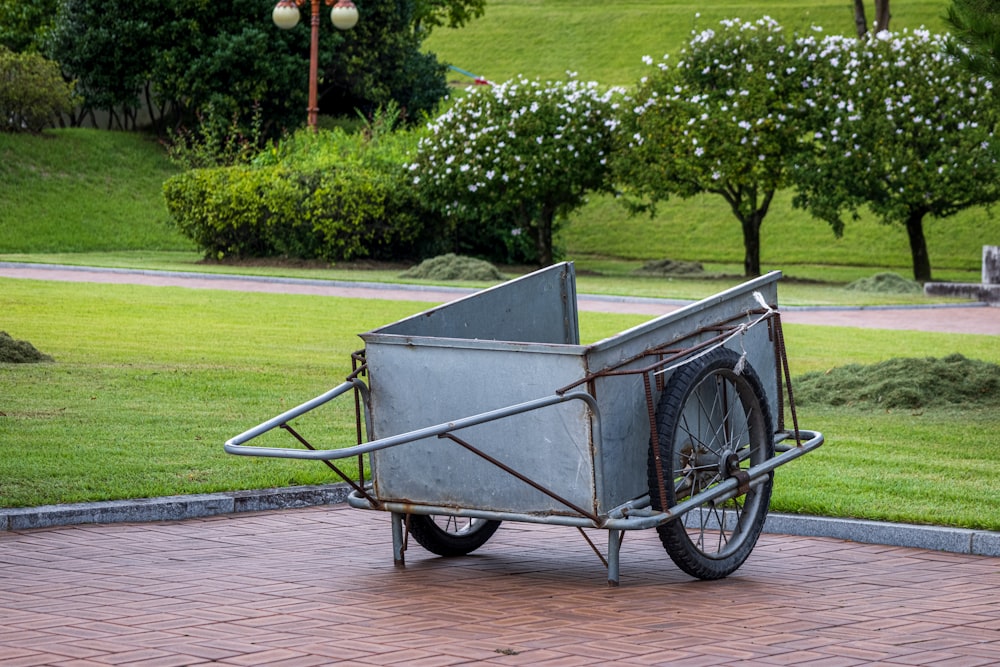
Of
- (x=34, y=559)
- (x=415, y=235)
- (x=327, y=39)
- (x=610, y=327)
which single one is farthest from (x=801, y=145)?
(x=34, y=559)

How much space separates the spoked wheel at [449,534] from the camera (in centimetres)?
627

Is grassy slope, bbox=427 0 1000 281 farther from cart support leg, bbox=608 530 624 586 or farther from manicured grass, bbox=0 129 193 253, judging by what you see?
manicured grass, bbox=0 129 193 253

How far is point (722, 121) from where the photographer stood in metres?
29.2

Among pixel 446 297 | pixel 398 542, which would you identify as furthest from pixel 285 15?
pixel 398 542

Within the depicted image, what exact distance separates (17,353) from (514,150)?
1926 centimetres

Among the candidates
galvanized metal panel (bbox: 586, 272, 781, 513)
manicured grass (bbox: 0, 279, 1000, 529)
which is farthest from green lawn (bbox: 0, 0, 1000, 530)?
galvanized metal panel (bbox: 586, 272, 781, 513)

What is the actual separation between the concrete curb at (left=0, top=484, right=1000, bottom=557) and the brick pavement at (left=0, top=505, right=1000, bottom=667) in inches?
3.0

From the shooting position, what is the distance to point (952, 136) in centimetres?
2831

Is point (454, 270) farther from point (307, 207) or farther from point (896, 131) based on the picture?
point (896, 131)

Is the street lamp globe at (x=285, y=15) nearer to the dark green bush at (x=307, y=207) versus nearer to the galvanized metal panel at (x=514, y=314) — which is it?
the dark green bush at (x=307, y=207)

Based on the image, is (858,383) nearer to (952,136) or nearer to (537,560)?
(537,560)

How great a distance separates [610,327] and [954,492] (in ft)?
34.4

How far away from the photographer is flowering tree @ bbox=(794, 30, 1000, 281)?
2812cm

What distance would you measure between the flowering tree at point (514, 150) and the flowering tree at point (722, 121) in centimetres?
88
